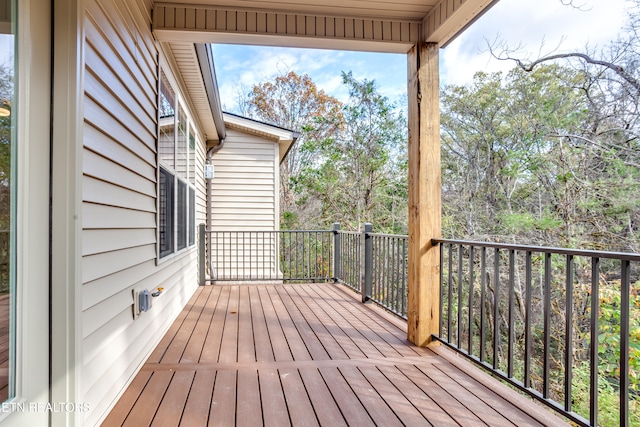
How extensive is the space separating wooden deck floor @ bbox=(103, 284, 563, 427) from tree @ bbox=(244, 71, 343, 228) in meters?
9.89

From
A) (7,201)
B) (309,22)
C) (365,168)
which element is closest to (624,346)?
(7,201)

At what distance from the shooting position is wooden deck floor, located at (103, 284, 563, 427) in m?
1.78

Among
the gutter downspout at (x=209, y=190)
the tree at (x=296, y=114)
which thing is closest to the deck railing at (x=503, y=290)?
the gutter downspout at (x=209, y=190)

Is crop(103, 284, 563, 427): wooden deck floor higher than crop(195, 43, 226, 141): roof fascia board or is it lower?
lower

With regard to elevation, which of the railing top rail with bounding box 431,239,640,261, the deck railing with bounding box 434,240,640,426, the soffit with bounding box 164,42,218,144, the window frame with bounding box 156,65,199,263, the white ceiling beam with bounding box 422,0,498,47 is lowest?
the deck railing with bounding box 434,240,640,426

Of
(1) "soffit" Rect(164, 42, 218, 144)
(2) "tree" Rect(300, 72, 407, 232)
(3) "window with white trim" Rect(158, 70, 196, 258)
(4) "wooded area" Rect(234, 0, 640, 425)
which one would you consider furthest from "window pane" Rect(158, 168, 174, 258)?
(2) "tree" Rect(300, 72, 407, 232)

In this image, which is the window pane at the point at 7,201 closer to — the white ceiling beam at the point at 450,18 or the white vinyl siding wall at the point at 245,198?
the white ceiling beam at the point at 450,18

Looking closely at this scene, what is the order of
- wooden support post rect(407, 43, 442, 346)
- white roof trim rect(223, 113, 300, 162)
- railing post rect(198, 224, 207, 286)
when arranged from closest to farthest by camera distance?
wooden support post rect(407, 43, 442, 346) → railing post rect(198, 224, 207, 286) → white roof trim rect(223, 113, 300, 162)

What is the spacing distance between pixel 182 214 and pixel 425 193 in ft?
8.92

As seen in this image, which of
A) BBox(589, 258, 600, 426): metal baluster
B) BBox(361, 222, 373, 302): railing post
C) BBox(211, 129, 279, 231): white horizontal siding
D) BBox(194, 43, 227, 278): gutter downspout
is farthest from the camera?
BBox(211, 129, 279, 231): white horizontal siding

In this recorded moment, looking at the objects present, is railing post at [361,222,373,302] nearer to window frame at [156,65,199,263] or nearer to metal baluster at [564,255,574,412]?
window frame at [156,65,199,263]

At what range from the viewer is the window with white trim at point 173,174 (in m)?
3.16

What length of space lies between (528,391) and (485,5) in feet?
7.63

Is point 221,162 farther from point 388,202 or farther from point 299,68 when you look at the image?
point 299,68
